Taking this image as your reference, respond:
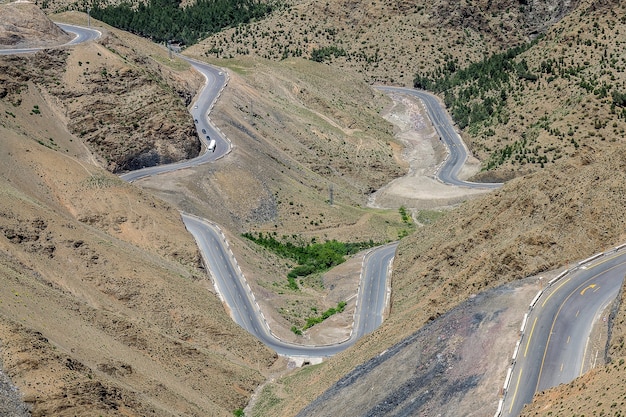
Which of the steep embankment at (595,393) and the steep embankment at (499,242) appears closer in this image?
the steep embankment at (595,393)

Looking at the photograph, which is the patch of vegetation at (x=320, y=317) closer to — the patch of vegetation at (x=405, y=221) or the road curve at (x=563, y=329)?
the patch of vegetation at (x=405, y=221)

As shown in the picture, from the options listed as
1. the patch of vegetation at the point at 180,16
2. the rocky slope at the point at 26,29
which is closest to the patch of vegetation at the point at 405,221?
the rocky slope at the point at 26,29

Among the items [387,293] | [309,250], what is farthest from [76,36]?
[387,293]

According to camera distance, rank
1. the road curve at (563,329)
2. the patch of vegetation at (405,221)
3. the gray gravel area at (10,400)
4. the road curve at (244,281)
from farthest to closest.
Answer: the patch of vegetation at (405,221) → the road curve at (244,281) → the road curve at (563,329) → the gray gravel area at (10,400)

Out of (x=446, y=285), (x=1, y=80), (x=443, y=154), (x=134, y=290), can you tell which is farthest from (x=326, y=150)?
(x=446, y=285)

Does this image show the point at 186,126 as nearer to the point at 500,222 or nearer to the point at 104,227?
the point at 104,227

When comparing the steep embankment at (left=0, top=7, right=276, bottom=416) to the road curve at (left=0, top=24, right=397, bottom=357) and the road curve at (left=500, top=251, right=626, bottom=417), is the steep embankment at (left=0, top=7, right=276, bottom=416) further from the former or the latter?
the road curve at (left=500, top=251, right=626, bottom=417)

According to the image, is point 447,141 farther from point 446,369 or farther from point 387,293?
point 446,369
